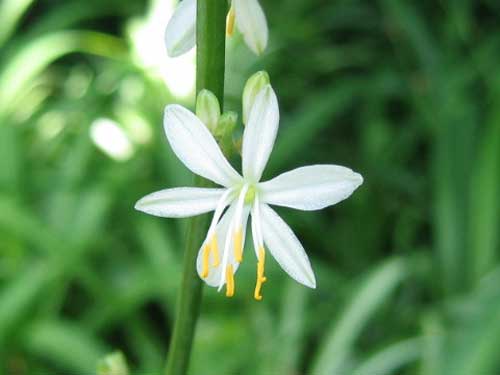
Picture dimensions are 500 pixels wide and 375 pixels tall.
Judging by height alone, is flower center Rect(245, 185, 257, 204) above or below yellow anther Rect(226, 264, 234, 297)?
above

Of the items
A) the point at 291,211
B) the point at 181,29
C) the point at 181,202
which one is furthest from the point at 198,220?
the point at 291,211

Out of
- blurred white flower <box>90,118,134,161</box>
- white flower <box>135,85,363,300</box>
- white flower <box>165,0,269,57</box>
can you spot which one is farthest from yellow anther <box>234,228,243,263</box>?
blurred white flower <box>90,118,134,161</box>

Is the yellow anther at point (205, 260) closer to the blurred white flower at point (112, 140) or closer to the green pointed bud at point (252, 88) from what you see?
the green pointed bud at point (252, 88)

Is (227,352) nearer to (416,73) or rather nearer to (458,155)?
(458,155)

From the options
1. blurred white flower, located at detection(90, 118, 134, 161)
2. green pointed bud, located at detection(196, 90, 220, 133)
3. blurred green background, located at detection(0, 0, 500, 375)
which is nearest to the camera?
green pointed bud, located at detection(196, 90, 220, 133)

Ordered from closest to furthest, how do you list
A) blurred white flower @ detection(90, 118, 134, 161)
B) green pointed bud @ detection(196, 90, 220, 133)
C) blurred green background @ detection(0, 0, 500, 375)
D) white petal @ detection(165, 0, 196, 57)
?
green pointed bud @ detection(196, 90, 220, 133) → white petal @ detection(165, 0, 196, 57) → blurred green background @ detection(0, 0, 500, 375) → blurred white flower @ detection(90, 118, 134, 161)

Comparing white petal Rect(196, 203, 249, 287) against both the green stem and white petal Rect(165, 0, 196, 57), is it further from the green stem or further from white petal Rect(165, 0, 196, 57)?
white petal Rect(165, 0, 196, 57)

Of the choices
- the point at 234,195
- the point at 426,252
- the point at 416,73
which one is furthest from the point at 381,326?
the point at 234,195
